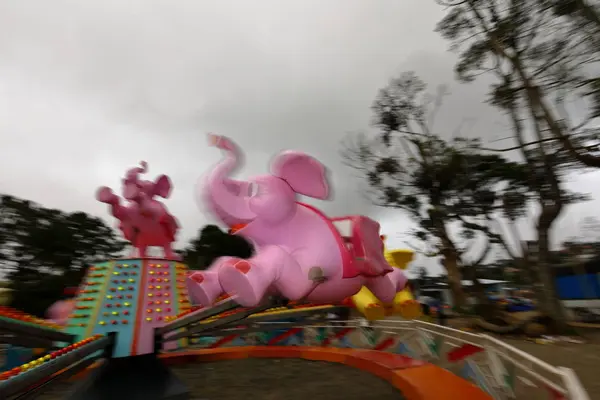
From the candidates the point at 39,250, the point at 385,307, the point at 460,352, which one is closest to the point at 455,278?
the point at 460,352

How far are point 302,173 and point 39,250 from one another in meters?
21.5

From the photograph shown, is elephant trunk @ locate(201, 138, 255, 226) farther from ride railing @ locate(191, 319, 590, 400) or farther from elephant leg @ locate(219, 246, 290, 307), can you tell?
ride railing @ locate(191, 319, 590, 400)

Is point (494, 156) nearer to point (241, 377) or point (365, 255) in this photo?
point (241, 377)

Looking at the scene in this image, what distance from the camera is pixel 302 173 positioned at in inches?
129

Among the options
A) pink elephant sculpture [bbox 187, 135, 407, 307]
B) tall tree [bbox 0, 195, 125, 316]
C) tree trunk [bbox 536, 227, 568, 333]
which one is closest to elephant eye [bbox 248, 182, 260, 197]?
pink elephant sculpture [bbox 187, 135, 407, 307]

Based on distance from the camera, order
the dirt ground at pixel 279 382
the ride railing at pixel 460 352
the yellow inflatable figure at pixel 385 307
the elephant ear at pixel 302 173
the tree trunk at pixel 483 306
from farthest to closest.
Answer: the tree trunk at pixel 483 306 → the dirt ground at pixel 279 382 → the yellow inflatable figure at pixel 385 307 → the elephant ear at pixel 302 173 → the ride railing at pixel 460 352

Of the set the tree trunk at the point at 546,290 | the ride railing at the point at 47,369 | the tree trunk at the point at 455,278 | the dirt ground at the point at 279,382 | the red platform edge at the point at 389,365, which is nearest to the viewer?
the ride railing at the point at 47,369

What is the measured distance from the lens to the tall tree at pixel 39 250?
61.7 ft

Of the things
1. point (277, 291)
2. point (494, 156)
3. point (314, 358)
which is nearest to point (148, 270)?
point (277, 291)

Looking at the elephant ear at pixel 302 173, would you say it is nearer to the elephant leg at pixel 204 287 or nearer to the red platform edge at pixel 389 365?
the elephant leg at pixel 204 287

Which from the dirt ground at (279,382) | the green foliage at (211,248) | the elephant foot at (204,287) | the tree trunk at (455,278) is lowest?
the dirt ground at (279,382)

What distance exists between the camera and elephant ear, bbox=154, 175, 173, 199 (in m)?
5.39

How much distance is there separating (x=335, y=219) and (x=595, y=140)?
23.8 ft

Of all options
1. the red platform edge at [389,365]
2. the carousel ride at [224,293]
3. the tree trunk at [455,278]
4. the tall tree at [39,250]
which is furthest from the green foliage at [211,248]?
the carousel ride at [224,293]
